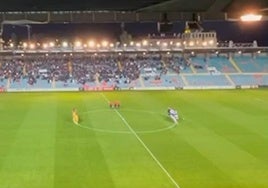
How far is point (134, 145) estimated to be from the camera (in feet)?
72.8

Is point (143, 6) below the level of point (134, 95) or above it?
above

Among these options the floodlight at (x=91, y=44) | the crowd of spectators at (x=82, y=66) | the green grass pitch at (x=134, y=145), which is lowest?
the green grass pitch at (x=134, y=145)

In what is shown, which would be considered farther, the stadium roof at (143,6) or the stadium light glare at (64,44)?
the stadium light glare at (64,44)

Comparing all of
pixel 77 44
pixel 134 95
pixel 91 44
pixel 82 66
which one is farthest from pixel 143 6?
pixel 77 44

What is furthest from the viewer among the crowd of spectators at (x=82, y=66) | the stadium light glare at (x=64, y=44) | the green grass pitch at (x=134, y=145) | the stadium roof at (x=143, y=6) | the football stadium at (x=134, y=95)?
the stadium light glare at (x=64, y=44)

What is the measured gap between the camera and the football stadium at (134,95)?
27.1 ft

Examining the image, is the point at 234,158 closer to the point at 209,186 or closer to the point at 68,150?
the point at 209,186

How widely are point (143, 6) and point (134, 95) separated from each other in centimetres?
3669

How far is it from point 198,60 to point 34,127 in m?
35.4

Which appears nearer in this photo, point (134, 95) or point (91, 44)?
point (134, 95)

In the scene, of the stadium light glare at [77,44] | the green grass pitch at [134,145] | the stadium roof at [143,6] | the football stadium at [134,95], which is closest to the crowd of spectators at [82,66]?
the football stadium at [134,95]

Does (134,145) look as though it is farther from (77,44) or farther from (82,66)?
(77,44)

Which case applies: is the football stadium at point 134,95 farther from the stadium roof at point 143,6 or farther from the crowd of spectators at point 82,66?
the crowd of spectators at point 82,66

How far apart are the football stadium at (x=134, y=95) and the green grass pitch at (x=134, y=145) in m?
0.06
